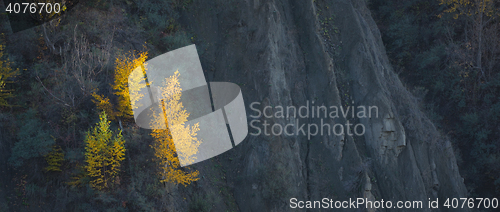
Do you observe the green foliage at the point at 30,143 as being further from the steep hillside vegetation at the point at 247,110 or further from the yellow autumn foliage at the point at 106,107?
the yellow autumn foliage at the point at 106,107

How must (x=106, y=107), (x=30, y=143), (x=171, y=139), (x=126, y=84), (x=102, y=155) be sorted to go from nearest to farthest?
1. (x=102, y=155)
2. (x=171, y=139)
3. (x=30, y=143)
4. (x=126, y=84)
5. (x=106, y=107)

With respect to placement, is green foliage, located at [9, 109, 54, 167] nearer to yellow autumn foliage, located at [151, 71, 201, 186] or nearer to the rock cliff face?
yellow autumn foliage, located at [151, 71, 201, 186]

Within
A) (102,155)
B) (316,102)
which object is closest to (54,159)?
(102,155)

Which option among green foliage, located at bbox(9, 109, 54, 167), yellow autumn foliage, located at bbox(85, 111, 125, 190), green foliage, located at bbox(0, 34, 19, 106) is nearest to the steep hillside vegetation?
green foliage, located at bbox(9, 109, 54, 167)

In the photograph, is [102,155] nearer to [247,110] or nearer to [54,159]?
[54,159]

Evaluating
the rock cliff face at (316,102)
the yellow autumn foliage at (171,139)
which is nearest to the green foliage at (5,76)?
the yellow autumn foliage at (171,139)

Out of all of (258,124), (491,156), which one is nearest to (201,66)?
Answer: (258,124)
